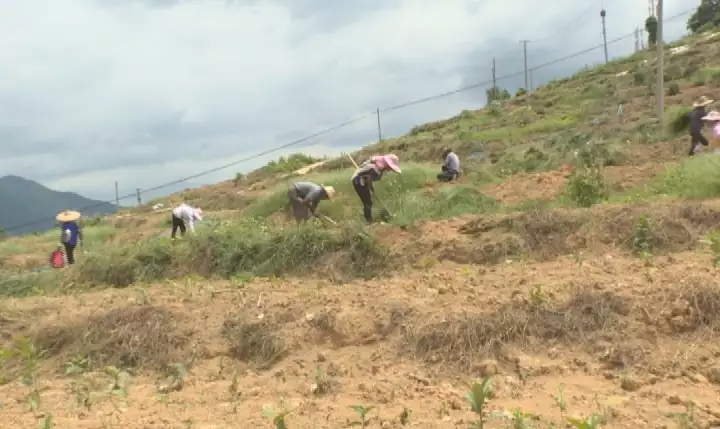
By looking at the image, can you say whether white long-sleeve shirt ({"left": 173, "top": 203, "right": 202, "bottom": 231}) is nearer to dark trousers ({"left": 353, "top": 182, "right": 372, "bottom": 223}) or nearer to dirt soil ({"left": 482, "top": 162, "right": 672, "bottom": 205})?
dark trousers ({"left": 353, "top": 182, "right": 372, "bottom": 223})

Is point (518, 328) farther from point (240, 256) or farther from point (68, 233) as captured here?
point (68, 233)

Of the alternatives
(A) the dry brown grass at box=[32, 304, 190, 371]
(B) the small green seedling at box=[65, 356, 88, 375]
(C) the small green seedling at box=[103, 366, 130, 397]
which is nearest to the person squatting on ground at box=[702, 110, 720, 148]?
(A) the dry brown grass at box=[32, 304, 190, 371]

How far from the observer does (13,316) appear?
242 inches

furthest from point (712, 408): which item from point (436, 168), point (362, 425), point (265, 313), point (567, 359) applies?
point (436, 168)

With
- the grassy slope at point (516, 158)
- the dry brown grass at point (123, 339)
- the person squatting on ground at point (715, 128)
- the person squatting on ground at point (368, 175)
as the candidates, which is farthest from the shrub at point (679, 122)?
the dry brown grass at point (123, 339)

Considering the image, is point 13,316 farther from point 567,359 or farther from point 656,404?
point 656,404

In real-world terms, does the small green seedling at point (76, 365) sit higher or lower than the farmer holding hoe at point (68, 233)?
lower

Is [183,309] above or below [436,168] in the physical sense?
below

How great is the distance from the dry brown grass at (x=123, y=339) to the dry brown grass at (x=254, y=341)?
14.4 inches

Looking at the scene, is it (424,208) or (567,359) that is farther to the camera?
(424,208)

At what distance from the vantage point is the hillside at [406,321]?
3.63m

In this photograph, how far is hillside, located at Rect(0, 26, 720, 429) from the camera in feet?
11.9

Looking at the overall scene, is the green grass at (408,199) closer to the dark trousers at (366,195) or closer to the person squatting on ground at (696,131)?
the dark trousers at (366,195)

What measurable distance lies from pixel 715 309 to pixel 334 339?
2530mm
